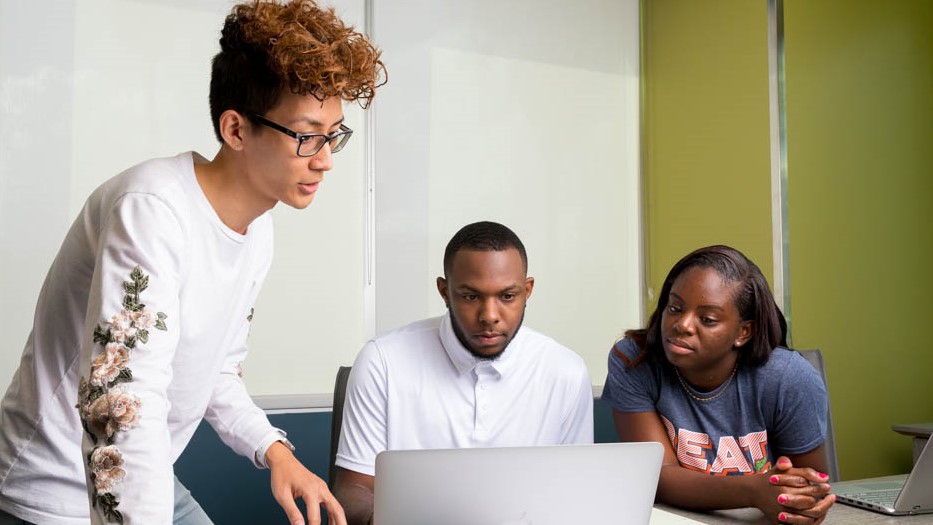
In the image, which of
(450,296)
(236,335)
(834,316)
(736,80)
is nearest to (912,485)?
(450,296)

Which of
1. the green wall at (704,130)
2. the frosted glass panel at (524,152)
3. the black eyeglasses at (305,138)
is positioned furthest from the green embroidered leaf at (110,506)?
the green wall at (704,130)

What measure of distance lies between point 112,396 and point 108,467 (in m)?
0.08

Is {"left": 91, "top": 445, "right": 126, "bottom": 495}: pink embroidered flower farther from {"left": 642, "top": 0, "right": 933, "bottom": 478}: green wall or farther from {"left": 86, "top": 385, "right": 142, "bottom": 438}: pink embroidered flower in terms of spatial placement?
{"left": 642, "top": 0, "right": 933, "bottom": 478}: green wall

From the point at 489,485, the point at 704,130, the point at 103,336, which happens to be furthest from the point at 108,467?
the point at 704,130

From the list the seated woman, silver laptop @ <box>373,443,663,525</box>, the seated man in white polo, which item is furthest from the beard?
silver laptop @ <box>373,443,663,525</box>

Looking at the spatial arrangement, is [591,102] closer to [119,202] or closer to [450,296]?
[450,296]

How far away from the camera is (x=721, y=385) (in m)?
1.97

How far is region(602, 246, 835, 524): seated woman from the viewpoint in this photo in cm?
192

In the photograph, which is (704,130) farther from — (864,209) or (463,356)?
(463,356)

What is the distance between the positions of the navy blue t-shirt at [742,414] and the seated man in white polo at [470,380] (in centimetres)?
19

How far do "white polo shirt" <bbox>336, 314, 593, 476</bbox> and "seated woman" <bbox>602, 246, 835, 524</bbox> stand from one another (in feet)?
0.51

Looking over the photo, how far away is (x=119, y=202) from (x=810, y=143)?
279 cm

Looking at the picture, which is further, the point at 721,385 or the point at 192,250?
the point at 721,385

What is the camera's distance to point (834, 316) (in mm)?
3365
